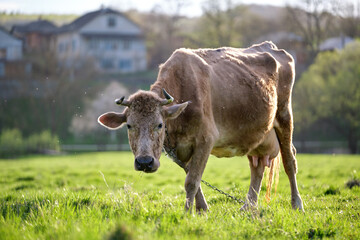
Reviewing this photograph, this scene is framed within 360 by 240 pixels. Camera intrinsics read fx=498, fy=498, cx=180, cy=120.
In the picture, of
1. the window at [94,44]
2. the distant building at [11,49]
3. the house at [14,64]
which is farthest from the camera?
the window at [94,44]

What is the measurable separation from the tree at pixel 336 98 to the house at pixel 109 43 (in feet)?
91.9

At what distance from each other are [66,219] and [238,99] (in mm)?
3506

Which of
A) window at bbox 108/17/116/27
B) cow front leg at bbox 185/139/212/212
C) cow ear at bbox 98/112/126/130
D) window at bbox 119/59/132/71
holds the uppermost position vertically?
cow ear at bbox 98/112/126/130

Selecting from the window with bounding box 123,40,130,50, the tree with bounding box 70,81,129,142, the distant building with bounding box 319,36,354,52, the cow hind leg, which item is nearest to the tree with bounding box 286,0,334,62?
the distant building with bounding box 319,36,354,52

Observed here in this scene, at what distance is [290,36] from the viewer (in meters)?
58.1

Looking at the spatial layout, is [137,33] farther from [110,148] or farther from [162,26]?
[110,148]

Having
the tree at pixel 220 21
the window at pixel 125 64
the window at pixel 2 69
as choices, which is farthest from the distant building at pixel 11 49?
the window at pixel 125 64

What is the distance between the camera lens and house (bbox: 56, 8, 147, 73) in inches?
2594

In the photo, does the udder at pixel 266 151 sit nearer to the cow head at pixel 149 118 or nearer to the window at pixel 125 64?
the cow head at pixel 149 118

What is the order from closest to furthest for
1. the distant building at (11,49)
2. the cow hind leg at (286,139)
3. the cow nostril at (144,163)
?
1. the cow nostril at (144,163)
2. the cow hind leg at (286,139)
3. the distant building at (11,49)

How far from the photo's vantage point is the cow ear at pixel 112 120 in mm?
6848

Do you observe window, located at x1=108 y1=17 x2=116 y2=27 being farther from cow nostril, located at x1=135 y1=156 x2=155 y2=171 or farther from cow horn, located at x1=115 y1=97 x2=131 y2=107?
cow nostril, located at x1=135 y1=156 x2=155 y2=171

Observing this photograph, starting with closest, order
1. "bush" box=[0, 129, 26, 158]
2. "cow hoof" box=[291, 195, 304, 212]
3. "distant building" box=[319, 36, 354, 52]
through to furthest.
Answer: "cow hoof" box=[291, 195, 304, 212]
"bush" box=[0, 129, 26, 158]
"distant building" box=[319, 36, 354, 52]

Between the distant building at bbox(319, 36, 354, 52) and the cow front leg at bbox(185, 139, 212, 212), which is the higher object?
the cow front leg at bbox(185, 139, 212, 212)
